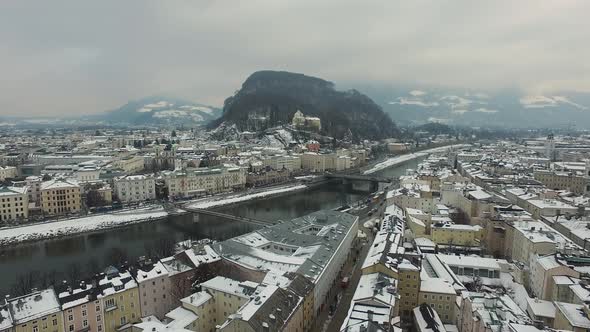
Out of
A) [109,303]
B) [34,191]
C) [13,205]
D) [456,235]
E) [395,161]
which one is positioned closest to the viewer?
[109,303]

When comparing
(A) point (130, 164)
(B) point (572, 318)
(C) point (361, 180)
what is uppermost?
(A) point (130, 164)

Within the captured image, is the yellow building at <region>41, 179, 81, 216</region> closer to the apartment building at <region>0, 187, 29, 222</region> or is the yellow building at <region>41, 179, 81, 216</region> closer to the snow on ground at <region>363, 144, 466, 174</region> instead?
the apartment building at <region>0, 187, 29, 222</region>

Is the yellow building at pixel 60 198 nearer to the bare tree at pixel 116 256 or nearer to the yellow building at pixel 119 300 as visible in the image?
the bare tree at pixel 116 256

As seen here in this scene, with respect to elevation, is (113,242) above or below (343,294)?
below

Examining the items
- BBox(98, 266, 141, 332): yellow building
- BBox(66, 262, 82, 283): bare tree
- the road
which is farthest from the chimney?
BBox(66, 262, 82, 283): bare tree

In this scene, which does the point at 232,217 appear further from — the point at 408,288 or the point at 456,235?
the point at 408,288

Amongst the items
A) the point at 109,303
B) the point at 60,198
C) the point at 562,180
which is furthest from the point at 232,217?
the point at 562,180

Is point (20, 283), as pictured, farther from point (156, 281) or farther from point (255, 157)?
point (255, 157)
